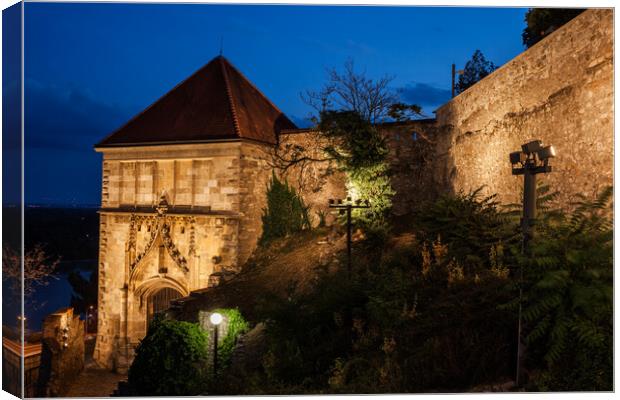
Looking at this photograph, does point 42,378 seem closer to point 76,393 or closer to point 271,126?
point 76,393

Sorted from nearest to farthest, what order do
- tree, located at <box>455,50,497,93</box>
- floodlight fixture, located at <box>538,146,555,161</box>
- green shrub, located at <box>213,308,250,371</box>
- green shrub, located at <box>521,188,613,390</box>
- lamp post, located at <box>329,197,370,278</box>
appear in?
green shrub, located at <box>521,188,613,390</box> → floodlight fixture, located at <box>538,146,555,161</box> → green shrub, located at <box>213,308,250,371</box> → lamp post, located at <box>329,197,370,278</box> → tree, located at <box>455,50,497,93</box>

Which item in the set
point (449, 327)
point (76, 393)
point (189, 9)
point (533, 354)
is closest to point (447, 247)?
point (449, 327)

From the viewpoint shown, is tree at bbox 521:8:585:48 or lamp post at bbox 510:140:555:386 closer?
lamp post at bbox 510:140:555:386

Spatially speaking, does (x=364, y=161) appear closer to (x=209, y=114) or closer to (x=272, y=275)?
(x=272, y=275)

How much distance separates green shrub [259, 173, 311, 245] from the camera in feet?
55.1

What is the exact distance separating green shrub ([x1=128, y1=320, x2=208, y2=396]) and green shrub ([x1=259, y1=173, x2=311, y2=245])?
648 cm

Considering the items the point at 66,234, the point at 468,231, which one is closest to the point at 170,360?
the point at 468,231

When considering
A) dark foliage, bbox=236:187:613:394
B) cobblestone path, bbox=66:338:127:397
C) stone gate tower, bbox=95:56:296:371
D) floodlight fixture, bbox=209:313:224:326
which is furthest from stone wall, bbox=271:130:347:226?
cobblestone path, bbox=66:338:127:397

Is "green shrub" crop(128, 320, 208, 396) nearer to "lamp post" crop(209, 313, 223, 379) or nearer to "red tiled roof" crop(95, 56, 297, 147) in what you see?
"lamp post" crop(209, 313, 223, 379)

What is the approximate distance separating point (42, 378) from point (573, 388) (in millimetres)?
11607

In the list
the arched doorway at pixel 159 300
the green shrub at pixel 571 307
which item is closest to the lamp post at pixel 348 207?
the green shrub at pixel 571 307

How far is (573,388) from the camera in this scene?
227 inches

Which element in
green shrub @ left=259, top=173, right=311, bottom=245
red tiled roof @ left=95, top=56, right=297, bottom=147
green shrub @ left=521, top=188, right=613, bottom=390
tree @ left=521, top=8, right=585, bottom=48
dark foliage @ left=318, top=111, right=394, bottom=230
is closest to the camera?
green shrub @ left=521, top=188, right=613, bottom=390

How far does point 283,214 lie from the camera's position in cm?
1689
